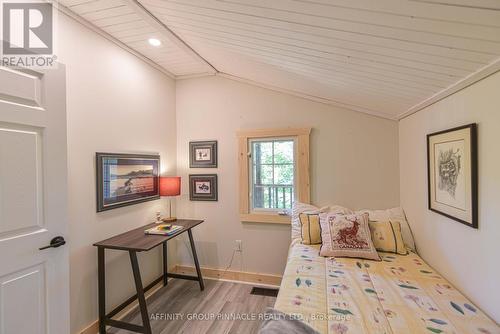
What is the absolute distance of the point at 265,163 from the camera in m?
2.99

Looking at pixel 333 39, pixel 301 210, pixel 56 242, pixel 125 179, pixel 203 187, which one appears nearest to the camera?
pixel 333 39

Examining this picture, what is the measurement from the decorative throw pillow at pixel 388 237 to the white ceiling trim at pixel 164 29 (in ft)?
8.19

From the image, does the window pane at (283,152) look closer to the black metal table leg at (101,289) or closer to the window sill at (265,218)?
the window sill at (265,218)

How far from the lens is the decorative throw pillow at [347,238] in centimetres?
211

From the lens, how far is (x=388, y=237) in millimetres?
2250

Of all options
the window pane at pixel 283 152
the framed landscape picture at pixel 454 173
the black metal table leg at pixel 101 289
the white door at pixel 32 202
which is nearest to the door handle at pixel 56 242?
the white door at pixel 32 202

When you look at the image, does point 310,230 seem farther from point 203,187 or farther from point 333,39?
point 333,39

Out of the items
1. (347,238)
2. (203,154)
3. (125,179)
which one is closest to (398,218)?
(347,238)

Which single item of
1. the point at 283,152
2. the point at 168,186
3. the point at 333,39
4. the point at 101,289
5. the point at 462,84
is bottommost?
the point at 101,289

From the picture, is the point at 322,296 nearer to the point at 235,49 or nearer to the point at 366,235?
the point at 366,235

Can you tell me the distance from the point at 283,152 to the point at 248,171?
1.60 ft

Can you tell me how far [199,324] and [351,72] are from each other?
97.4 inches

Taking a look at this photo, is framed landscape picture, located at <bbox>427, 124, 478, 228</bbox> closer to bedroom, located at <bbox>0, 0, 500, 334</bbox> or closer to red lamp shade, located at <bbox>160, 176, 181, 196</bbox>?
bedroom, located at <bbox>0, 0, 500, 334</bbox>

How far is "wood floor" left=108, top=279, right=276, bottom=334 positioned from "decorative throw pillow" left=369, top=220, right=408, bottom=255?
125 cm
